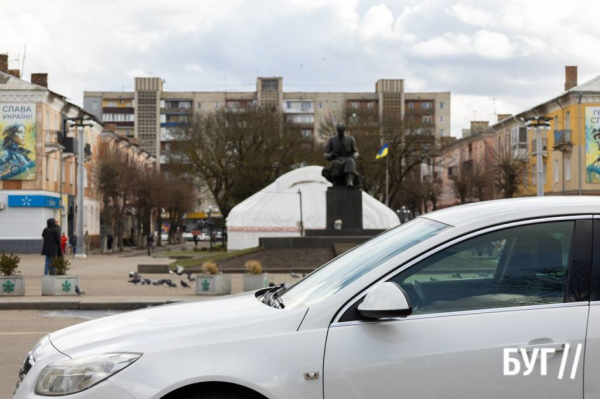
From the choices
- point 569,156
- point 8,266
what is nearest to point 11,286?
point 8,266

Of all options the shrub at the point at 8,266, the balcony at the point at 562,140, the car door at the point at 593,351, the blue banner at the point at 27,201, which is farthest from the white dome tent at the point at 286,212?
the car door at the point at 593,351

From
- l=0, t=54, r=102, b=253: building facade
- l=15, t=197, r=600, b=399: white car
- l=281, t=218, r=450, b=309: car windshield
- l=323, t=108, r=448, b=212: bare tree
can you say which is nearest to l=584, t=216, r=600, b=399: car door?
l=15, t=197, r=600, b=399: white car

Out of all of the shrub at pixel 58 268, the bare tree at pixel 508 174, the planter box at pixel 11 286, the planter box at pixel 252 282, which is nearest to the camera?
the planter box at pixel 11 286

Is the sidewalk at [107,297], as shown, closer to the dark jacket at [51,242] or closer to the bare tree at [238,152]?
the dark jacket at [51,242]

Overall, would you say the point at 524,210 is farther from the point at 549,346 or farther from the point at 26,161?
the point at 26,161

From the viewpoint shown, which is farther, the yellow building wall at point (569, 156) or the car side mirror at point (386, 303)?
the yellow building wall at point (569, 156)

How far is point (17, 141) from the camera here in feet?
192

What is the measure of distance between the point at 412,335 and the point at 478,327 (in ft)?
1.09

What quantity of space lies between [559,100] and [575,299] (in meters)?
64.4

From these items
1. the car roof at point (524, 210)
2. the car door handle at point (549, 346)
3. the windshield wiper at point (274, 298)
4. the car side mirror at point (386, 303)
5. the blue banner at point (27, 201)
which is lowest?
the car door handle at point (549, 346)

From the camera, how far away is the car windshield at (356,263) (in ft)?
15.1

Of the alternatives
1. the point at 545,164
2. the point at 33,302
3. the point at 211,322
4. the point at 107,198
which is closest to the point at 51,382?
the point at 211,322

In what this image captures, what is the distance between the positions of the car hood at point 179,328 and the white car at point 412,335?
1cm

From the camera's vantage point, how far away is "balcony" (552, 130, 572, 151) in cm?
6321
